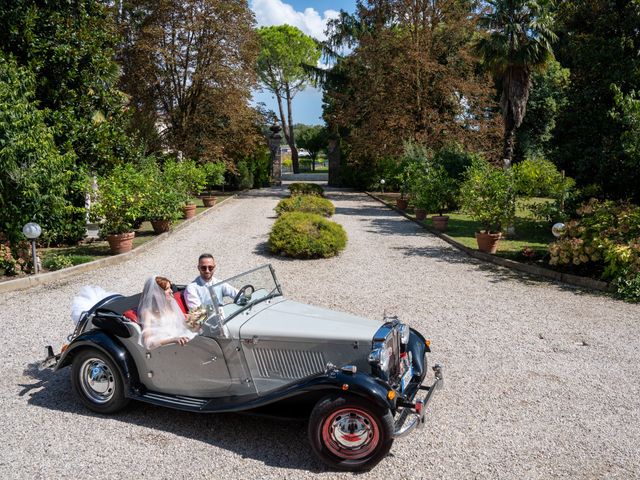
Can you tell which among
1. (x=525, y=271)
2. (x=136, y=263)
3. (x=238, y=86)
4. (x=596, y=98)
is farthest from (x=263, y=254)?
(x=238, y=86)

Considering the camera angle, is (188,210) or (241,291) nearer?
(241,291)

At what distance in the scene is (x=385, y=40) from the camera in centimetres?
2720

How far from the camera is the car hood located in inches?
168

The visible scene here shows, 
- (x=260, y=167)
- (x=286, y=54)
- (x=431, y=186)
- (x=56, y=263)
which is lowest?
(x=56, y=263)

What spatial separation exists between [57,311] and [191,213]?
1167 cm

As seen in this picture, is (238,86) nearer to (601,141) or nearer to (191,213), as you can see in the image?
(191,213)

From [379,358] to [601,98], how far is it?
42.6 ft

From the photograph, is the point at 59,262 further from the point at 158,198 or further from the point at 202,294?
the point at 202,294

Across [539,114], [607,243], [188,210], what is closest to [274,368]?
[607,243]

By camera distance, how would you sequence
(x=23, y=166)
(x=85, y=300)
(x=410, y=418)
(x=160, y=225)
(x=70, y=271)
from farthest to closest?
(x=160, y=225), (x=70, y=271), (x=23, y=166), (x=85, y=300), (x=410, y=418)

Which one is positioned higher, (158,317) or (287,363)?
(158,317)

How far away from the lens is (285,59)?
50344 millimetres

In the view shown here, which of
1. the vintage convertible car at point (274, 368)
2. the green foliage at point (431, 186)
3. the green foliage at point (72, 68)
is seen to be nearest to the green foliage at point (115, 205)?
the green foliage at point (72, 68)

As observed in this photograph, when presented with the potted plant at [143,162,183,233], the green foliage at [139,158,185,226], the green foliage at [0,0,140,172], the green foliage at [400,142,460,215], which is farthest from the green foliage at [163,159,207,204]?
the green foliage at [400,142,460,215]
